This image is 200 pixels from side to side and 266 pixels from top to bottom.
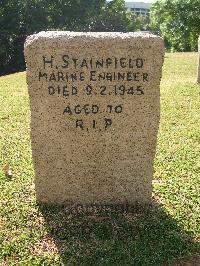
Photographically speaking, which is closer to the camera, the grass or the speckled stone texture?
the grass

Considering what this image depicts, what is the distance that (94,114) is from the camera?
169 inches

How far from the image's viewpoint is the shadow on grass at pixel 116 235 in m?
3.74

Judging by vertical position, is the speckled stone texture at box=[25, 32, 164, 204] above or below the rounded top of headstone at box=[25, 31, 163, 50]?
below

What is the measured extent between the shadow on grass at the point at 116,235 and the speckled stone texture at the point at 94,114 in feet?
0.58

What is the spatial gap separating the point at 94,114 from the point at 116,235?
49.6 inches

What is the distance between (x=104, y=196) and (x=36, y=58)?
1.71 metres

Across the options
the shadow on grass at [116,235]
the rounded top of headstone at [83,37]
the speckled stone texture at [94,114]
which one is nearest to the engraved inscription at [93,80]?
the speckled stone texture at [94,114]

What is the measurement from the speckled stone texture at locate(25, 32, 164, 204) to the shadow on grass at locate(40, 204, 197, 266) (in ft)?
0.58

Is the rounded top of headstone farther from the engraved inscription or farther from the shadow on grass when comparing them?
the shadow on grass

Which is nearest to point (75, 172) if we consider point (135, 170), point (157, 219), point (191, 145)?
point (135, 170)

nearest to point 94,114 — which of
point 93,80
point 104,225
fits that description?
point 93,80

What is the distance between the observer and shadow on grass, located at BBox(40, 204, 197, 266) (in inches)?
147

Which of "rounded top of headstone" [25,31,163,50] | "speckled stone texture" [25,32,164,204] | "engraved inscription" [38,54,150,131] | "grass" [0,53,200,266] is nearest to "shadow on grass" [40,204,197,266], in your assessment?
"grass" [0,53,200,266]

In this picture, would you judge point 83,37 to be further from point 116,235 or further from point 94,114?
point 116,235
